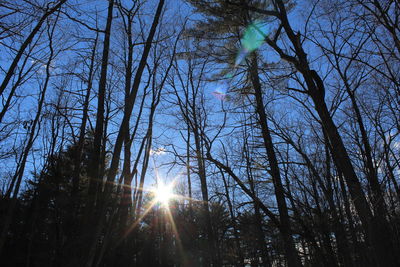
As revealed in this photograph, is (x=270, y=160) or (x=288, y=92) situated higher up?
(x=288, y=92)

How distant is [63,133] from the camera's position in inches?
320

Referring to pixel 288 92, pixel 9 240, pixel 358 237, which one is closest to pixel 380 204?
pixel 358 237

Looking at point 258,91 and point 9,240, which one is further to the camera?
point 9,240

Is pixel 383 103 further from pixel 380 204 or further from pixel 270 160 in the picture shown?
pixel 380 204

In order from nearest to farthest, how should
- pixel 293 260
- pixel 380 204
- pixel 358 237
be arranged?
pixel 380 204 → pixel 358 237 → pixel 293 260

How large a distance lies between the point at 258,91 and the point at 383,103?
11.9ft

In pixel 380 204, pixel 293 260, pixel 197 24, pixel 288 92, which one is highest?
pixel 197 24

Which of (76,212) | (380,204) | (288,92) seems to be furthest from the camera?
(76,212)

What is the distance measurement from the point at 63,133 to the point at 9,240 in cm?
470

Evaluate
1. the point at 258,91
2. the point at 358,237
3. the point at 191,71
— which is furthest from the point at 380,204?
the point at 191,71

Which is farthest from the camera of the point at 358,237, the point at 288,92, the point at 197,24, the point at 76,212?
the point at 76,212

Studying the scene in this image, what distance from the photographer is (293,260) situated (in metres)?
5.11

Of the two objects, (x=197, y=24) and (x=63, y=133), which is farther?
(x=63, y=133)

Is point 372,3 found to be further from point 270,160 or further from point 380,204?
point 270,160
